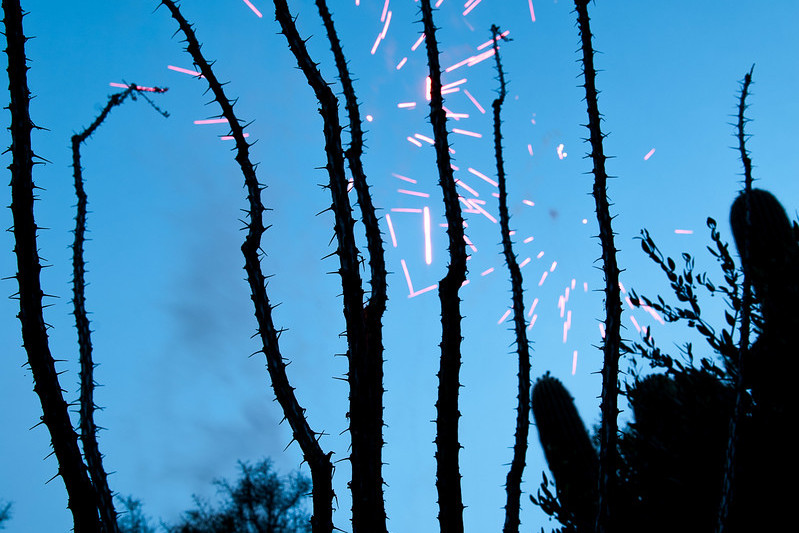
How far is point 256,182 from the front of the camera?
2.69 metres

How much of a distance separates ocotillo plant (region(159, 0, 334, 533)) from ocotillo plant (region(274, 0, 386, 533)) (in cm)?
14

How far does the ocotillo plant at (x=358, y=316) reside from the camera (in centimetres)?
224

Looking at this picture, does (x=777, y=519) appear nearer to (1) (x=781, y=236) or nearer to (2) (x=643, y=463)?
(2) (x=643, y=463)

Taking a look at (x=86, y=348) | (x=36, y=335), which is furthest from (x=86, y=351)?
(x=36, y=335)

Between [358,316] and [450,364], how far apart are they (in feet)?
1.79

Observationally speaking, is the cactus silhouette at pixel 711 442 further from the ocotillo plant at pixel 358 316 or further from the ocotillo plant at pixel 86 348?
the ocotillo plant at pixel 86 348

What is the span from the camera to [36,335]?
205cm

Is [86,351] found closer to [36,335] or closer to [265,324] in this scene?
[36,335]

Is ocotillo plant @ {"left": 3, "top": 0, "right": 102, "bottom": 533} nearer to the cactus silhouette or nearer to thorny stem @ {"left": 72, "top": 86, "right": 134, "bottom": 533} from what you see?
thorny stem @ {"left": 72, "top": 86, "right": 134, "bottom": 533}

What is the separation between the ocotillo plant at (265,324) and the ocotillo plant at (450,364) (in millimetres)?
572

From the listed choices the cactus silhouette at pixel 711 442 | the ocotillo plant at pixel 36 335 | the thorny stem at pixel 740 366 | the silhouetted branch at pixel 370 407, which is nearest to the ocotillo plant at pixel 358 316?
the silhouetted branch at pixel 370 407

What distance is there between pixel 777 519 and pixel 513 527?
16.5 ft

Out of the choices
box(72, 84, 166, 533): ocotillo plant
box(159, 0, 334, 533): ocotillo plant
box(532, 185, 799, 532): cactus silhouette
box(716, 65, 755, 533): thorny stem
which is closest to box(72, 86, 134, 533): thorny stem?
box(72, 84, 166, 533): ocotillo plant

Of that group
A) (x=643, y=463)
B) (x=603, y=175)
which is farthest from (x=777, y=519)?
(x=603, y=175)
